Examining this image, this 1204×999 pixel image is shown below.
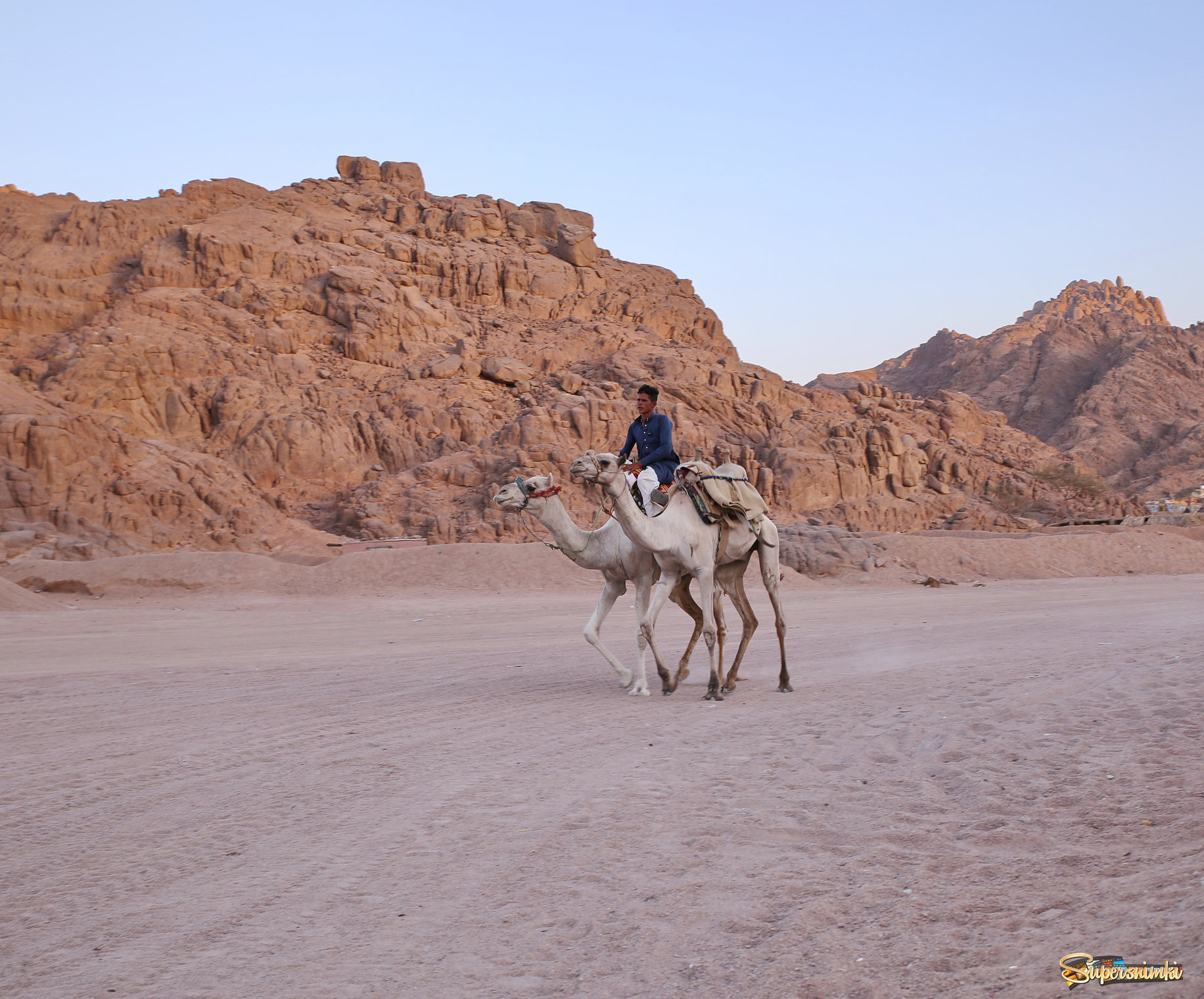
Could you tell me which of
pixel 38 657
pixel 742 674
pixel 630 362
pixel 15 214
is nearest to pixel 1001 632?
pixel 742 674

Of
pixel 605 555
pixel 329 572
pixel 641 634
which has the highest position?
pixel 605 555

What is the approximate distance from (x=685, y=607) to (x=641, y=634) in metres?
1.28

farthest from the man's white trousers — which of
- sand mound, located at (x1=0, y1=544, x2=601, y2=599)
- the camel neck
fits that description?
sand mound, located at (x1=0, y1=544, x2=601, y2=599)

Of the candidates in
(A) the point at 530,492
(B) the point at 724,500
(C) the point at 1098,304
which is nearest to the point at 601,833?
(A) the point at 530,492

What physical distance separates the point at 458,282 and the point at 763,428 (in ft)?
79.8

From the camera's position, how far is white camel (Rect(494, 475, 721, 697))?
367 inches

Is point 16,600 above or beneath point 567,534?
beneath

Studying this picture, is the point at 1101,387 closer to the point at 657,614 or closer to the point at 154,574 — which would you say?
the point at 154,574

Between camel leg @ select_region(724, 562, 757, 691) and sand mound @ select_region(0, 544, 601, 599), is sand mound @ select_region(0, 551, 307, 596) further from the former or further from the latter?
camel leg @ select_region(724, 562, 757, 691)

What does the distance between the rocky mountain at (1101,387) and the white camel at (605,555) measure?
77870mm

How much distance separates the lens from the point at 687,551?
926cm

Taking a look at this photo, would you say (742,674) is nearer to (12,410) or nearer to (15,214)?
(12,410)

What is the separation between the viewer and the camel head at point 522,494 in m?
8.91

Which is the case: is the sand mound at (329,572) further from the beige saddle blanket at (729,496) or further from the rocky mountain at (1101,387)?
the rocky mountain at (1101,387)
